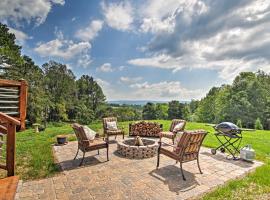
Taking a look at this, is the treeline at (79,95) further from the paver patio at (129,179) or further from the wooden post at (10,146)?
the wooden post at (10,146)

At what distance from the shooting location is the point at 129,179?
12.5ft

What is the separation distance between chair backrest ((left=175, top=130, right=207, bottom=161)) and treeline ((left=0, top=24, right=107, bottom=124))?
1373 centimetres

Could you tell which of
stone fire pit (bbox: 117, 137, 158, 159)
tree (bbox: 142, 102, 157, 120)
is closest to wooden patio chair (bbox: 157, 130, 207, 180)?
stone fire pit (bbox: 117, 137, 158, 159)

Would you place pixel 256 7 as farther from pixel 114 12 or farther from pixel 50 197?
pixel 50 197

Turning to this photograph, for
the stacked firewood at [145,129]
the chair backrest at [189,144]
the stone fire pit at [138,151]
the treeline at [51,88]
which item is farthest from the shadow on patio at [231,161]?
the treeline at [51,88]

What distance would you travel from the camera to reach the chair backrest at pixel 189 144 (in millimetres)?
4016

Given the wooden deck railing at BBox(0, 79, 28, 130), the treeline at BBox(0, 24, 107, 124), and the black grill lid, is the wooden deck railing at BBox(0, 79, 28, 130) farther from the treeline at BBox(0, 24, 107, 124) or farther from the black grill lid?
the treeline at BBox(0, 24, 107, 124)

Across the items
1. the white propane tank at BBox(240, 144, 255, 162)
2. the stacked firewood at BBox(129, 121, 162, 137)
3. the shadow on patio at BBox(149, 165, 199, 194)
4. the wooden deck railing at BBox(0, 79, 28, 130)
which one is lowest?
the shadow on patio at BBox(149, 165, 199, 194)

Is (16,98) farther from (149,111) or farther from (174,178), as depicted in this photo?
(149,111)

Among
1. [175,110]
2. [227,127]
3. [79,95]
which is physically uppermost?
[79,95]

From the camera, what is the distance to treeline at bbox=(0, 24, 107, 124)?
1409 centimetres

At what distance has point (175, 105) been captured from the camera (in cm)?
3541

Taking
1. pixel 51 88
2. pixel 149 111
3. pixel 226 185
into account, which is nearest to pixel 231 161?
pixel 226 185

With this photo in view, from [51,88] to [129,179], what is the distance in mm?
25382
